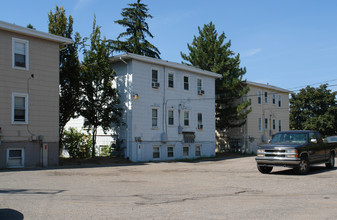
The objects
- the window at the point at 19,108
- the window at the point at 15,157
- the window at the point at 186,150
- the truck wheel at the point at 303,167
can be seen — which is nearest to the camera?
the truck wheel at the point at 303,167

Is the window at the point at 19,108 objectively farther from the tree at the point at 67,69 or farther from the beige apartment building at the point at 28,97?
the tree at the point at 67,69

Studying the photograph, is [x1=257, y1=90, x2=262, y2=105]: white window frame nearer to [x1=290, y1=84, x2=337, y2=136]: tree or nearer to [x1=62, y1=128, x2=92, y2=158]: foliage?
[x1=290, y1=84, x2=337, y2=136]: tree

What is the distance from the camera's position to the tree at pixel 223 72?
36.5 m

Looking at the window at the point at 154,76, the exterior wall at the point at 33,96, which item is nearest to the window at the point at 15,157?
the exterior wall at the point at 33,96

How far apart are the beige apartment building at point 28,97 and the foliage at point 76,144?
18.0ft

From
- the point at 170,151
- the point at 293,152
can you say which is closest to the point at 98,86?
the point at 170,151

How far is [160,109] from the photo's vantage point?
28203mm

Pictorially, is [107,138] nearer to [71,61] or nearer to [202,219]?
[71,61]

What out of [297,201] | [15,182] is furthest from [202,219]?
[15,182]

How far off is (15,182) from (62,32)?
14.5m

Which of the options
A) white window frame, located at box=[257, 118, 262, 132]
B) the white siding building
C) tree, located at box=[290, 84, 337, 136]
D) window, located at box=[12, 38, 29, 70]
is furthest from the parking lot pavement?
tree, located at box=[290, 84, 337, 136]

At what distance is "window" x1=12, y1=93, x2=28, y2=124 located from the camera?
19.6m

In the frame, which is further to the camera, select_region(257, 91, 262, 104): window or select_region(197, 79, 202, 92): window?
select_region(257, 91, 262, 104): window

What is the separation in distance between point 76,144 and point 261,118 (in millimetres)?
22940
